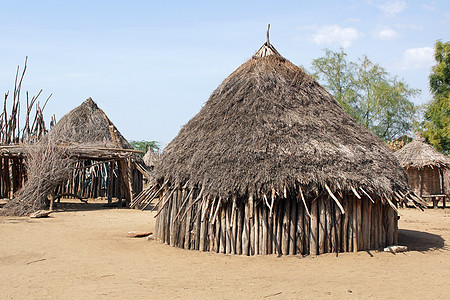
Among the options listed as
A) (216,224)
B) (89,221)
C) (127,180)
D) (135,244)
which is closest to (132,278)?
(216,224)

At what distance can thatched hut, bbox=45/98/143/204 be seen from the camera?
1753 cm

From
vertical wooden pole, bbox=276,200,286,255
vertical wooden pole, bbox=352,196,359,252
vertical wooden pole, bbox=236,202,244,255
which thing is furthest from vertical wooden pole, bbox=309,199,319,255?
vertical wooden pole, bbox=236,202,244,255

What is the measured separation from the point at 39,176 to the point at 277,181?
33.5ft

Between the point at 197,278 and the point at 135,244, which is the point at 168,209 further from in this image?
the point at 197,278

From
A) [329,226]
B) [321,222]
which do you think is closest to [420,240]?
[329,226]

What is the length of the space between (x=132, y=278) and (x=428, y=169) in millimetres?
18007

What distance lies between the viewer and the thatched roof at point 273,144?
8109 mm

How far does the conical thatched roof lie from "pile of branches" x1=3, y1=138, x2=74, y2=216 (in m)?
2.25

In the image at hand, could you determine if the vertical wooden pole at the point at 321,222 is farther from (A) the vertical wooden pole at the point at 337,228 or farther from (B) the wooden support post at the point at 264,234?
(B) the wooden support post at the point at 264,234

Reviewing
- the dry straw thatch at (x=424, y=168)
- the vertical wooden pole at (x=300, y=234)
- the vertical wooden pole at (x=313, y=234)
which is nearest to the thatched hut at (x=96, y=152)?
the vertical wooden pole at (x=300, y=234)

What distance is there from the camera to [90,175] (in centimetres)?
2266

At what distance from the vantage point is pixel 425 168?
67.9ft

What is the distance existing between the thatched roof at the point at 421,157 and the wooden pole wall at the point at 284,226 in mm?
12537

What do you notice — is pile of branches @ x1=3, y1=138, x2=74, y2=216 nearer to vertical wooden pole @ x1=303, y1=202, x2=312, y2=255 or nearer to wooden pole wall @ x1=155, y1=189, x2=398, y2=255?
wooden pole wall @ x1=155, y1=189, x2=398, y2=255
